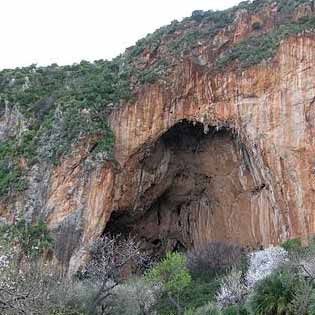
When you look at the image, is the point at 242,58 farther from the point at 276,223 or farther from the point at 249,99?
the point at 276,223

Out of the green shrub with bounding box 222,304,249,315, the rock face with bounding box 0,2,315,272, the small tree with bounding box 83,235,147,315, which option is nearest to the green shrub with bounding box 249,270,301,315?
the green shrub with bounding box 222,304,249,315

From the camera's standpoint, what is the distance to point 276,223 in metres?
33.5

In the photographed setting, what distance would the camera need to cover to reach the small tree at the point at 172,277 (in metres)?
30.9

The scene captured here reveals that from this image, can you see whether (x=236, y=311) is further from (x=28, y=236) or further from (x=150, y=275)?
(x=28, y=236)

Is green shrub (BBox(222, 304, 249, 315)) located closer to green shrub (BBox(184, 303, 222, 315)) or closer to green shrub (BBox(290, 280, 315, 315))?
green shrub (BBox(184, 303, 222, 315))

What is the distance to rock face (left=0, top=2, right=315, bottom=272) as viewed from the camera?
33.0 m

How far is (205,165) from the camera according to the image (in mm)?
38219

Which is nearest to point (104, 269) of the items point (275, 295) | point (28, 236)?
point (28, 236)

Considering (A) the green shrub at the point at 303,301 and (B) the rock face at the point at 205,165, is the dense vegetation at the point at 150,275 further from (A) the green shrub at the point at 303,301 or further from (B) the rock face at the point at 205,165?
(A) the green shrub at the point at 303,301

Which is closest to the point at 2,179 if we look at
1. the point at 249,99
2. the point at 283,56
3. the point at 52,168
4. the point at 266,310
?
the point at 52,168

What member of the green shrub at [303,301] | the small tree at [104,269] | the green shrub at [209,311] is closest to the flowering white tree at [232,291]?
the green shrub at [209,311]

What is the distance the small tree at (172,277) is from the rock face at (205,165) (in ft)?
13.3

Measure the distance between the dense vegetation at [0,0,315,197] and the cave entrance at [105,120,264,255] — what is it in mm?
3449

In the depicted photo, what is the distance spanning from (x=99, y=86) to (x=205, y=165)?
7973 millimetres
